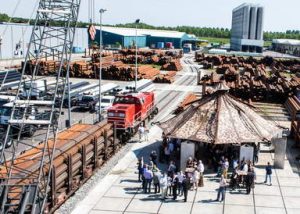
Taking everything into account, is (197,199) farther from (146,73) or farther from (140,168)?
(146,73)

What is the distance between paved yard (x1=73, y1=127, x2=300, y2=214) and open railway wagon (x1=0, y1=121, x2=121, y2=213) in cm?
120

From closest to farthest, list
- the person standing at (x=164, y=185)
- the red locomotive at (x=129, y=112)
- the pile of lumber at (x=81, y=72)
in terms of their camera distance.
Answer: the person standing at (x=164, y=185) < the red locomotive at (x=129, y=112) < the pile of lumber at (x=81, y=72)

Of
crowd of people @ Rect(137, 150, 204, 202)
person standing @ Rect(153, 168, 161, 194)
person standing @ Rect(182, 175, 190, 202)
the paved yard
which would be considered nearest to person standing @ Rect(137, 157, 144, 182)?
crowd of people @ Rect(137, 150, 204, 202)

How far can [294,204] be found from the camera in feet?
81.0

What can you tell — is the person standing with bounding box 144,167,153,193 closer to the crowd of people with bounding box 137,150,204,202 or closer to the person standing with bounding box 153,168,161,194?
the crowd of people with bounding box 137,150,204,202

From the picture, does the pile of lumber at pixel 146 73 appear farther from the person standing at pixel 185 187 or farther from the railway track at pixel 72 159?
the person standing at pixel 185 187

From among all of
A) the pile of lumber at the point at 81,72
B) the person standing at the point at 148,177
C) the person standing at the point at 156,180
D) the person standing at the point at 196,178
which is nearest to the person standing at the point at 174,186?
the person standing at the point at 156,180

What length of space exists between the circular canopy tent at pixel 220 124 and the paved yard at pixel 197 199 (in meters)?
2.67

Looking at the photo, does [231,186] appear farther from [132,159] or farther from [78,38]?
[78,38]

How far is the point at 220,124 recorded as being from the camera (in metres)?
31.2

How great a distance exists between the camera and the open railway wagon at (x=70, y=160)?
21.4 metres

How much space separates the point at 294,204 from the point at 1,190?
15667 mm

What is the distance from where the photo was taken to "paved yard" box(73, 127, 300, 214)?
23580 millimetres

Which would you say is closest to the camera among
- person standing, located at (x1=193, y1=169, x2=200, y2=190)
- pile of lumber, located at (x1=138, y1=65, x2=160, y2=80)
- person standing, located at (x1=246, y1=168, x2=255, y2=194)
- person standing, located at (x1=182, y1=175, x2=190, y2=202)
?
person standing, located at (x1=182, y1=175, x2=190, y2=202)
